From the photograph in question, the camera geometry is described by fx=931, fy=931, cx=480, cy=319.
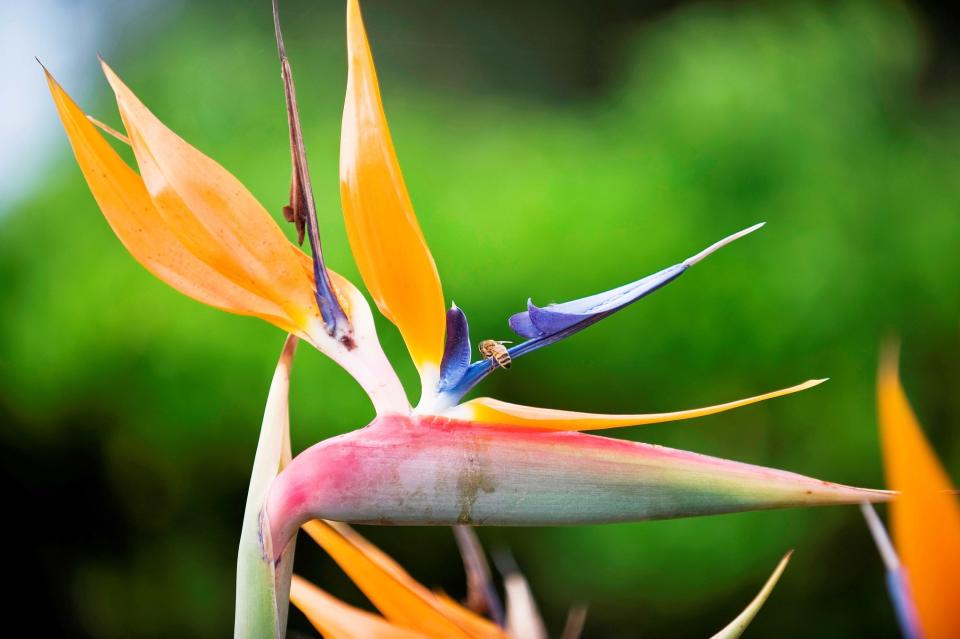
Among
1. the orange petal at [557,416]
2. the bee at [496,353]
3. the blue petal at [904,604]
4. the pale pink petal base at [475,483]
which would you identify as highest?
the bee at [496,353]

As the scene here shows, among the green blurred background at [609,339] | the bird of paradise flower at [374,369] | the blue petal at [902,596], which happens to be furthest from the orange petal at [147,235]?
the green blurred background at [609,339]

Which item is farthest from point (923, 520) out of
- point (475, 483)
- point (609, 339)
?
point (609, 339)

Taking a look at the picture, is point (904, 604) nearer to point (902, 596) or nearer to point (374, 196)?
point (902, 596)

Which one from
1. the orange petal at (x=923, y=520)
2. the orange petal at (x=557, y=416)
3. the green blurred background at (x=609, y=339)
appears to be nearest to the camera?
the orange petal at (x=923, y=520)

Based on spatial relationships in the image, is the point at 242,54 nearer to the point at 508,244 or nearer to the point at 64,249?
the point at 64,249

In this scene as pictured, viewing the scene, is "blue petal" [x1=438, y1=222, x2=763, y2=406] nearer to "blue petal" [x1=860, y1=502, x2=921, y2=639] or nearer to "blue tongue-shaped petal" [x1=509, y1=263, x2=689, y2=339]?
"blue tongue-shaped petal" [x1=509, y1=263, x2=689, y2=339]

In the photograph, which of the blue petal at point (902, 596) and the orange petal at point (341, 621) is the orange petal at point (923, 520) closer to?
the blue petal at point (902, 596)

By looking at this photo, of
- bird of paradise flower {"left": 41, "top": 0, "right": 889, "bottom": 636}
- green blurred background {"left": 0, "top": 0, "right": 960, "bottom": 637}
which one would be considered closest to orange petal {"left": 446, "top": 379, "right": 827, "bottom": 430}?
bird of paradise flower {"left": 41, "top": 0, "right": 889, "bottom": 636}
